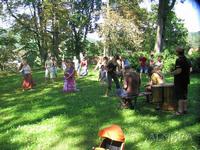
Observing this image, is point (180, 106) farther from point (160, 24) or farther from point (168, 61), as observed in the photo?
point (160, 24)

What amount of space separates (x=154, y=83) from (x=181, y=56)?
9.46 feet

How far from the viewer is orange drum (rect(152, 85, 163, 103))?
43.9 feet

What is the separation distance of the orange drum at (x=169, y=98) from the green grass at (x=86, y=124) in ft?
1.33

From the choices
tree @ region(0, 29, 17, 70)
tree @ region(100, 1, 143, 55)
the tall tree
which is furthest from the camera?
tree @ region(100, 1, 143, 55)

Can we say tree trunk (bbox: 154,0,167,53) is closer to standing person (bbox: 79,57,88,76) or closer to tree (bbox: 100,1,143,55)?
standing person (bbox: 79,57,88,76)

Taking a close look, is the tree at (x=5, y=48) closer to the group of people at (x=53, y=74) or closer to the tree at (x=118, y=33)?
the tree at (x=118, y=33)

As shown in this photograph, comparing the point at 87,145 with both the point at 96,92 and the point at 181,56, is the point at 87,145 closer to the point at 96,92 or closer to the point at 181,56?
the point at 181,56

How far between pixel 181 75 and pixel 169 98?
1537mm

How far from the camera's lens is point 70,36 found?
65250mm

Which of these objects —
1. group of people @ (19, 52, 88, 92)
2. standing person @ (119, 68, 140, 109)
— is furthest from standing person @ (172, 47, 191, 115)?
group of people @ (19, 52, 88, 92)

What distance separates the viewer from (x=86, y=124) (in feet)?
39.8

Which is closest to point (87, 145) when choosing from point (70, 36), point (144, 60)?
point (144, 60)

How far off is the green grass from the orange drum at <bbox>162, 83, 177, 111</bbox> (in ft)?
1.33

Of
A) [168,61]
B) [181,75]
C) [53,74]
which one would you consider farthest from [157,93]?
[168,61]
